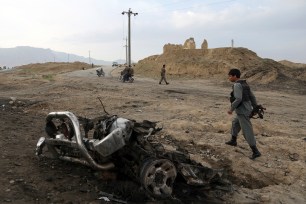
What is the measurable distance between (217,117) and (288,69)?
28.3 meters

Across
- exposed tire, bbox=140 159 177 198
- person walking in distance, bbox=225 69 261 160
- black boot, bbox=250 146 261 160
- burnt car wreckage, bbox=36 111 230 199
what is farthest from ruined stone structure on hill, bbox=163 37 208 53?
exposed tire, bbox=140 159 177 198

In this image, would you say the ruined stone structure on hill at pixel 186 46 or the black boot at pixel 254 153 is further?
the ruined stone structure on hill at pixel 186 46

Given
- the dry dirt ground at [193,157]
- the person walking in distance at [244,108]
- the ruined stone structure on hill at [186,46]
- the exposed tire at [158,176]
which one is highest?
the ruined stone structure on hill at [186,46]

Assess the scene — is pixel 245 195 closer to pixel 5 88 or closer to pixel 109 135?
pixel 109 135

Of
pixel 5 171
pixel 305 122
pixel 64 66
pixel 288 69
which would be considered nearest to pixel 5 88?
pixel 305 122

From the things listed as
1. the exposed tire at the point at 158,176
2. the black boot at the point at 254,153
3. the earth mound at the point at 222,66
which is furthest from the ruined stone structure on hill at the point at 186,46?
the exposed tire at the point at 158,176

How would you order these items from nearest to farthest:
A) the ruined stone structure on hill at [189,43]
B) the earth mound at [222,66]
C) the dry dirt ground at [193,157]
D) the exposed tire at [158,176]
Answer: the exposed tire at [158,176] < the dry dirt ground at [193,157] < the earth mound at [222,66] < the ruined stone structure on hill at [189,43]

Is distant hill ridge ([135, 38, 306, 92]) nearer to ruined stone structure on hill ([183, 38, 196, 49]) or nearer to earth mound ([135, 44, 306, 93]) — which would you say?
earth mound ([135, 44, 306, 93])

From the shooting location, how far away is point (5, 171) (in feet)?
19.5

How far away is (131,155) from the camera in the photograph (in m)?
5.44

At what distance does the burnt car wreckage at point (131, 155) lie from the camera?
16.9 ft

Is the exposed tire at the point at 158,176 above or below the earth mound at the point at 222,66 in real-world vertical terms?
below

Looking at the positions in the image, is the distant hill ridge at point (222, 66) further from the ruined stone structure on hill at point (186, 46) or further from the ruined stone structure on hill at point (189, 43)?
the ruined stone structure on hill at point (189, 43)

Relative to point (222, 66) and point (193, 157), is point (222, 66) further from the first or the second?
point (193, 157)
